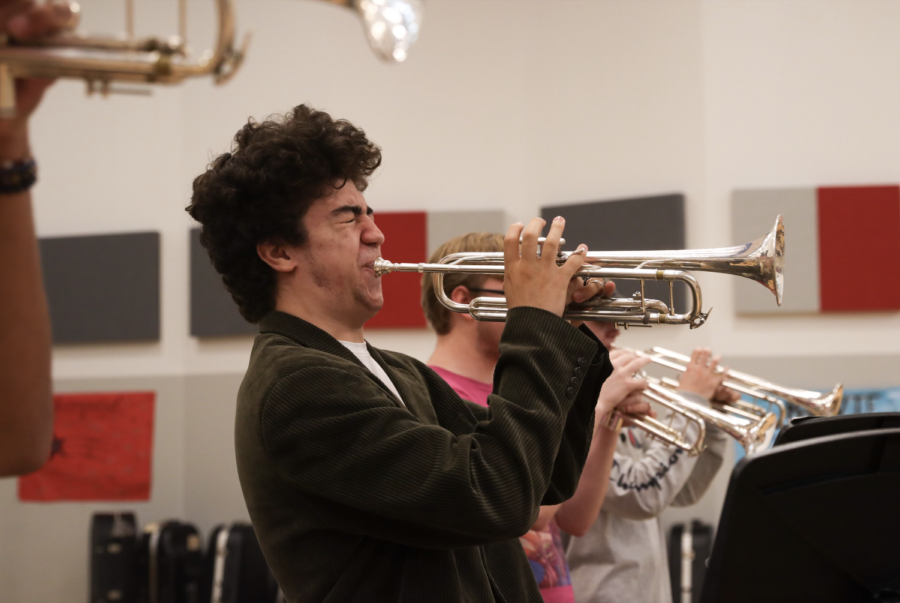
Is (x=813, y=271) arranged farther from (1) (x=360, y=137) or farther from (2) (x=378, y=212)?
(1) (x=360, y=137)

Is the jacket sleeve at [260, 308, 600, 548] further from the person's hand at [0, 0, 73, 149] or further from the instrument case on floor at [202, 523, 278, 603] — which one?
the instrument case on floor at [202, 523, 278, 603]

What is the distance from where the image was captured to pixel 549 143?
193 inches

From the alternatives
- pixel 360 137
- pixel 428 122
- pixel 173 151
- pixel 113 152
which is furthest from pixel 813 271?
pixel 113 152

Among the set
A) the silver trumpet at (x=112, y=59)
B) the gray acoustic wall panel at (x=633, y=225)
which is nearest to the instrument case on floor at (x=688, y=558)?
the gray acoustic wall panel at (x=633, y=225)

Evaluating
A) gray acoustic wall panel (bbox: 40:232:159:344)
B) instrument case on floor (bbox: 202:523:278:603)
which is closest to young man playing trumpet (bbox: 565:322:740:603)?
instrument case on floor (bbox: 202:523:278:603)

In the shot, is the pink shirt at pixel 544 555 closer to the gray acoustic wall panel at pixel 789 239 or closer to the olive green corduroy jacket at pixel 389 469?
the olive green corduroy jacket at pixel 389 469

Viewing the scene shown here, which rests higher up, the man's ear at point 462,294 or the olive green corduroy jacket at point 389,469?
the man's ear at point 462,294

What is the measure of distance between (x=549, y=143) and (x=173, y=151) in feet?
7.78

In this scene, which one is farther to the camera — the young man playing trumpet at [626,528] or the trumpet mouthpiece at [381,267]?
the young man playing trumpet at [626,528]

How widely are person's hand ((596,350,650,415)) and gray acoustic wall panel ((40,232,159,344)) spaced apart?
3394 millimetres

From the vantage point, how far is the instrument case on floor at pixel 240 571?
4.50 metres

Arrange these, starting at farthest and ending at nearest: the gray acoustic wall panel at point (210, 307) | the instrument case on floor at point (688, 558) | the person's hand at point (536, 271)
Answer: the gray acoustic wall panel at point (210, 307)
the instrument case on floor at point (688, 558)
the person's hand at point (536, 271)

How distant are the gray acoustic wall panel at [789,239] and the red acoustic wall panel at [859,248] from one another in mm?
46

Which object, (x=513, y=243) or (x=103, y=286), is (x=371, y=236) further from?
(x=103, y=286)
